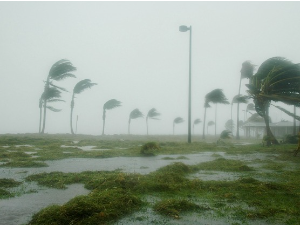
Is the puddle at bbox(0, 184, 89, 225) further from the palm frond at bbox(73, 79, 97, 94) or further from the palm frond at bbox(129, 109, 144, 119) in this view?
the palm frond at bbox(129, 109, 144, 119)

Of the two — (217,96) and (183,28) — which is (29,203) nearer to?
(183,28)

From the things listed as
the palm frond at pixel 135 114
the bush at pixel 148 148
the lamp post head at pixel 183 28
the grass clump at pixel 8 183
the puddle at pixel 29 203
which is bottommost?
the puddle at pixel 29 203

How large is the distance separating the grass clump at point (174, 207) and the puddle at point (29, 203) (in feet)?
5.88

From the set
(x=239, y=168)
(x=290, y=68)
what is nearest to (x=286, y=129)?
(x=290, y=68)

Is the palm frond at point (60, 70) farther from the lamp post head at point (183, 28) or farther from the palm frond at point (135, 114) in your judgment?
the palm frond at point (135, 114)

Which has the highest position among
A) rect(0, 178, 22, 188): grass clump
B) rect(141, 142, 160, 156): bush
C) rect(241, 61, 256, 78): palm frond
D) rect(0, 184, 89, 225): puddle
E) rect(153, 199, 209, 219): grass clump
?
rect(241, 61, 256, 78): palm frond

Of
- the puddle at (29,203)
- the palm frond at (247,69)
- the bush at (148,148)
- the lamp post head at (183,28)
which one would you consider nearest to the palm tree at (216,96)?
the palm frond at (247,69)

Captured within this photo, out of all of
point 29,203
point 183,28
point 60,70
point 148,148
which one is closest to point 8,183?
point 29,203

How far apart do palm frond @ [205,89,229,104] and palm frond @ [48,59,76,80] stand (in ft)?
77.6

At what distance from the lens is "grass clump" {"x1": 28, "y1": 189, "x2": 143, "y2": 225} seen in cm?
323

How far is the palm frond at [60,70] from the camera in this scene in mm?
31859

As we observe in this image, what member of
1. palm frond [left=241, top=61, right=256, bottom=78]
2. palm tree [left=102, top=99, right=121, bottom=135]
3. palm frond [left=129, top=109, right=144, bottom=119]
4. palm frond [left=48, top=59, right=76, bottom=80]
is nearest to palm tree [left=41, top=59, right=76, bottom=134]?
palm frond [left=48, top=59, right=76, bottom=80]

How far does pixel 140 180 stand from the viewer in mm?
5625

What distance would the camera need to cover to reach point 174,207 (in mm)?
3918
